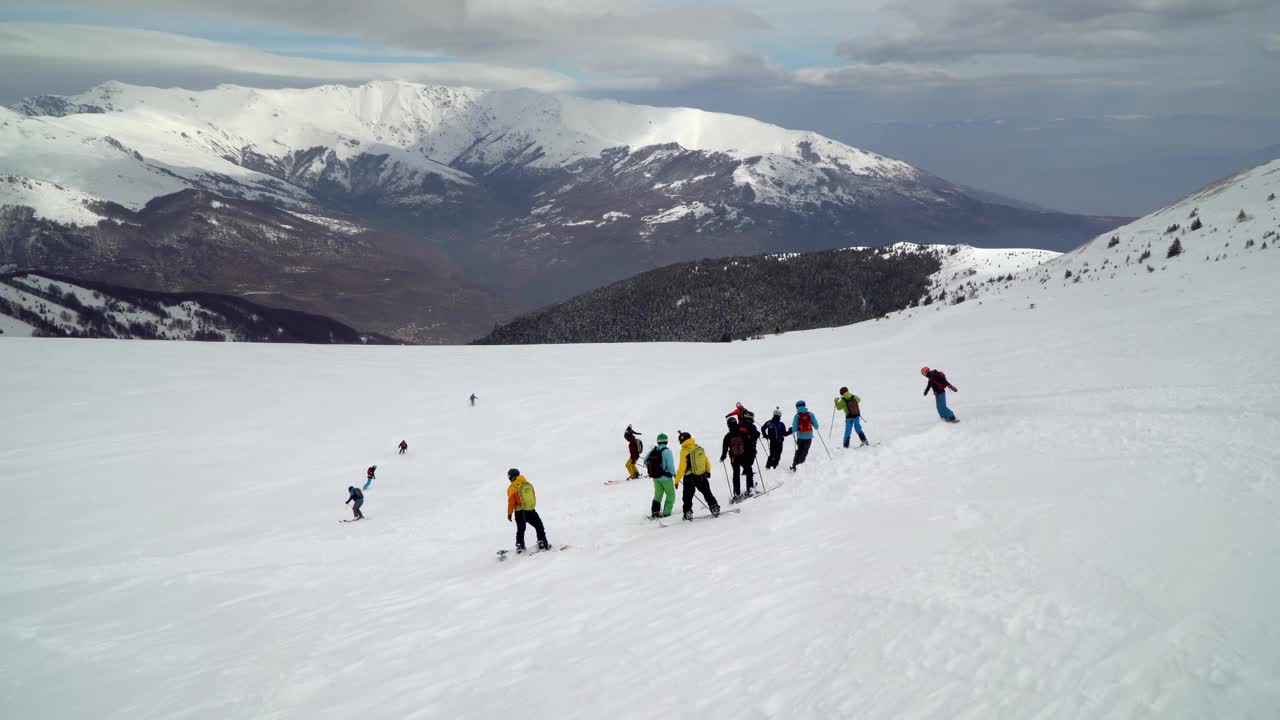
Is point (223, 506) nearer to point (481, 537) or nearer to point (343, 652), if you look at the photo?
point (481, 537)

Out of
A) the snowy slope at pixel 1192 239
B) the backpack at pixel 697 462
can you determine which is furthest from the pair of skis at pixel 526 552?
the snowy slope at pixel 1192 239

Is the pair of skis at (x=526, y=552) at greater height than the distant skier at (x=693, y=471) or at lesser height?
lesser

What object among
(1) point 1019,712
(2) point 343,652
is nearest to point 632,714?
(1) point 1019,712

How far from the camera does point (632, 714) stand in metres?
6.70

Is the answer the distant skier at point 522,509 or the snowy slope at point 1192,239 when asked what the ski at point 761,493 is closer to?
the distant skier at point 522,509

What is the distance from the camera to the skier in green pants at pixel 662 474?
14648 mm

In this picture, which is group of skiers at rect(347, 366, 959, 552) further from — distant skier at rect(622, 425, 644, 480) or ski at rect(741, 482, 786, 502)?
distant skier at rect(622, 425, 644, 480)

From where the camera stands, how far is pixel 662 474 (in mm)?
14867

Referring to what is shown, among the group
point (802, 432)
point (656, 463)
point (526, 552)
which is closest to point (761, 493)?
point (802, 432)

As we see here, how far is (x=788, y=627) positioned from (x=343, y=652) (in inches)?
253

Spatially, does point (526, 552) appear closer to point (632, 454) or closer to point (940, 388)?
point (632, 454)

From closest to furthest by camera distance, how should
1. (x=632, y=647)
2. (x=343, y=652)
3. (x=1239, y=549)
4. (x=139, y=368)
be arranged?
(x=1239, y=549) → (x=632, y=647) → (x=343, y=652) → (x=139, y=368)

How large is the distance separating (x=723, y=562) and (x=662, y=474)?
13.9 ft

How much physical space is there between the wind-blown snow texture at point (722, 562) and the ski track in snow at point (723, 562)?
5 centimetres
